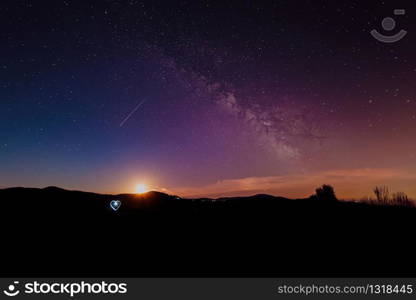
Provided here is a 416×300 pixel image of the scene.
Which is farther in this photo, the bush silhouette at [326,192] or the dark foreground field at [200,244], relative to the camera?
the bush silhouette at [326,192]

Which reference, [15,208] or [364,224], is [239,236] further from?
[15,208]

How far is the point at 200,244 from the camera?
8.99m

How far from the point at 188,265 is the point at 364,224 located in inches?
363

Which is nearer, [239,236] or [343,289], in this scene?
[343,289]

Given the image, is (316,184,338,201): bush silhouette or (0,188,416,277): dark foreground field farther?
(316,184,338,201): bush silhouette

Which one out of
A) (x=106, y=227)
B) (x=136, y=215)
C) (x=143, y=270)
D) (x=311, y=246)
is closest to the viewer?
(x=143, y=270)

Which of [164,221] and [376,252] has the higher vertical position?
[164,221]

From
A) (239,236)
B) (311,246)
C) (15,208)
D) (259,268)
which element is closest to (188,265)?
(259,268)

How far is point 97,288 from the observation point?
16.8 feet

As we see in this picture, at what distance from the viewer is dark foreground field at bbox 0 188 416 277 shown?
6898 mm

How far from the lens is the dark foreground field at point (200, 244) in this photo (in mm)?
6898

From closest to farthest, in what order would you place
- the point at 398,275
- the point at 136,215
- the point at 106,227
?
the point at 398,275, the point at 106,227, the point at 136,215

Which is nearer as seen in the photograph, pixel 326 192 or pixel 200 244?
pixel 200 244

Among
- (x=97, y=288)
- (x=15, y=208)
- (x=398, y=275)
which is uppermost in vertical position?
(x=15, y=208)
